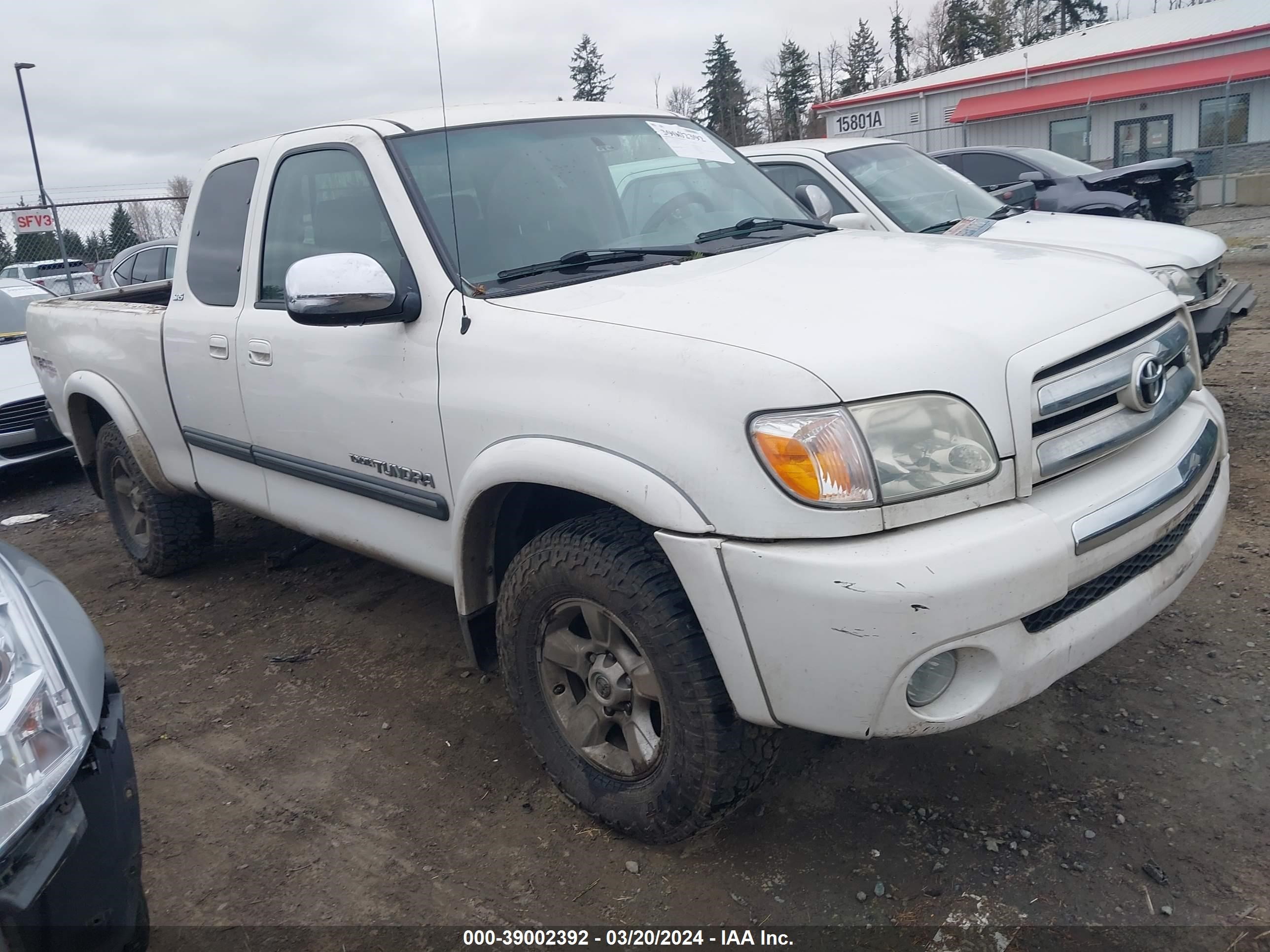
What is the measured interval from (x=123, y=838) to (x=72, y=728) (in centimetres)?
24

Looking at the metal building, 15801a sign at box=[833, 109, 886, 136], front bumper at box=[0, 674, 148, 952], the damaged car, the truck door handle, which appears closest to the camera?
front bumper at box=[0, 674, 148, 952]

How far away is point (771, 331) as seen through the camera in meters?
2.25

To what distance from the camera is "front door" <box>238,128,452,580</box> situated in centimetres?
295

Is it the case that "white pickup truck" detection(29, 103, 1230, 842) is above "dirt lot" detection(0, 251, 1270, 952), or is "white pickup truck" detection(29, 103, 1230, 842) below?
above

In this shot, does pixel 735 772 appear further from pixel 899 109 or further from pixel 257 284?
pixel 899 109

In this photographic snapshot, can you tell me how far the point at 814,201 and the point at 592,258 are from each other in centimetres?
211

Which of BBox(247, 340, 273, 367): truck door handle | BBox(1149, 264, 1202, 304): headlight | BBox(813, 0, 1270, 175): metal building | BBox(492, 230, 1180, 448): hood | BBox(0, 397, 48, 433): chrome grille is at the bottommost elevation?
BBox(0, 397, 48, 433): chrome grille

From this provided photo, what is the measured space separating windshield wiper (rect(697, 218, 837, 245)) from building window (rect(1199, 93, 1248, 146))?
2567 cm

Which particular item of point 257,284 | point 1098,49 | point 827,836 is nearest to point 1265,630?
point 827,836

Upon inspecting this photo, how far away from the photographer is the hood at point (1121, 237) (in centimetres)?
516

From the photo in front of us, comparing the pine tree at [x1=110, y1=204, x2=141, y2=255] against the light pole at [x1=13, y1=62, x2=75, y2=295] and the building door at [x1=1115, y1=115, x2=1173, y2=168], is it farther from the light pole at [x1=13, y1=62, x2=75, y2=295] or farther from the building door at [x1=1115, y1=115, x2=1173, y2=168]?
the building door at [x1=1115, y1=115, x2=1173, y2=168]

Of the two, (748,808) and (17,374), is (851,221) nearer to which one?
(748,808)

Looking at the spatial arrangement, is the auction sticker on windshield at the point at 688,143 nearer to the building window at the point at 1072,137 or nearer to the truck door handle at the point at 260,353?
the truck door handle at the point at 260,353

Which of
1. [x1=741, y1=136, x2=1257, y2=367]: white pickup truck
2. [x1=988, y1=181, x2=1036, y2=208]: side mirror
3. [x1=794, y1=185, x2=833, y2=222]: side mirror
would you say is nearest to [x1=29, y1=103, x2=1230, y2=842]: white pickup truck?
[x1=794, y1=185, x2=833, y2=222]: side mirror
